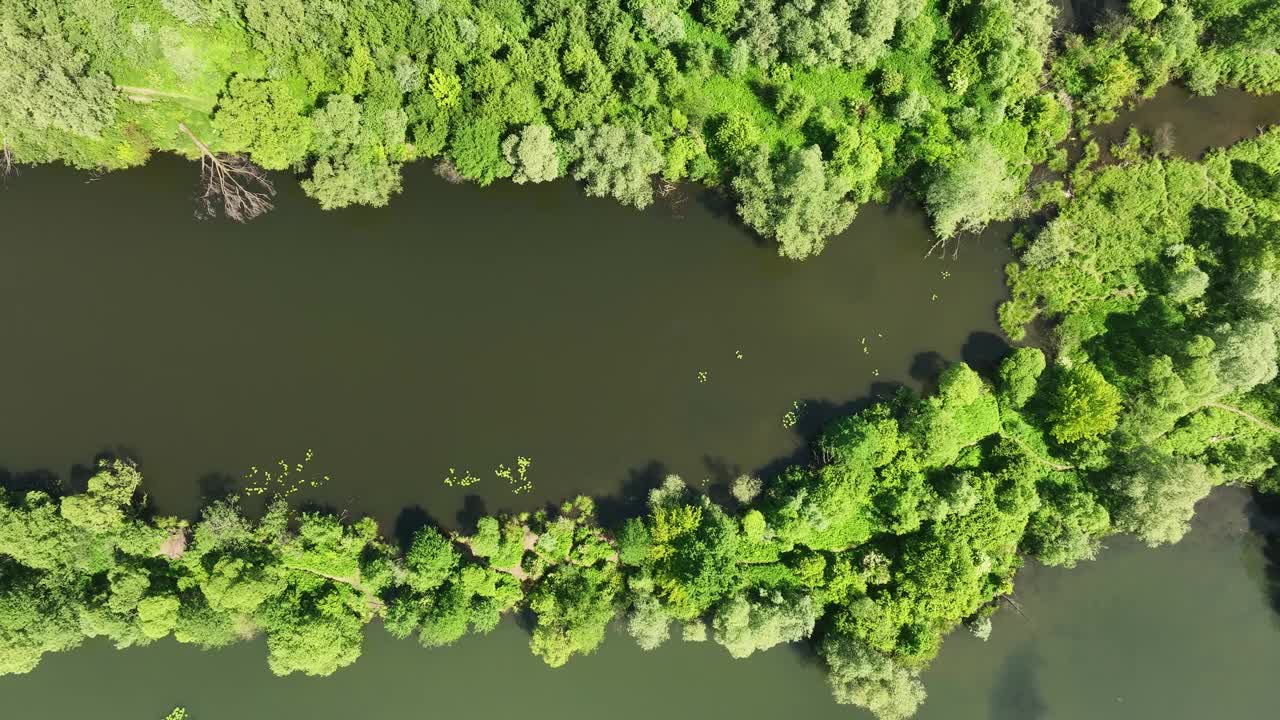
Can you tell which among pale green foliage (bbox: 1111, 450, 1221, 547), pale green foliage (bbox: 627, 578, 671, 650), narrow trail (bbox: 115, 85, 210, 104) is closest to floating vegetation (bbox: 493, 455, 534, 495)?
pale green foliage (bbox: 627, 578, 671, 650)

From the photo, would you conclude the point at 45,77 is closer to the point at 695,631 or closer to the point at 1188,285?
the point at 695,631

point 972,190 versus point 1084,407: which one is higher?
point 972,190

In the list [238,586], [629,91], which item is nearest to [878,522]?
[629,91]

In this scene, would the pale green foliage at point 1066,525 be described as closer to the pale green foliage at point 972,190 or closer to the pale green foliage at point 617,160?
the pale green foliage at point 972,190

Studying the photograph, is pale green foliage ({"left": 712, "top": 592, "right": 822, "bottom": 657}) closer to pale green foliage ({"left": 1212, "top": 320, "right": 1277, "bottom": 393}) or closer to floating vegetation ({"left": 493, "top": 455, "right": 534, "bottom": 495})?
floating vegetation ({"left": 493, "top": 455, "right": 534, "bottom": 495})

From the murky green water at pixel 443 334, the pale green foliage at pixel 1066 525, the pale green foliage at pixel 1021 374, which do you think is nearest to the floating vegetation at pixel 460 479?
the murky green water at pixel 443 334
